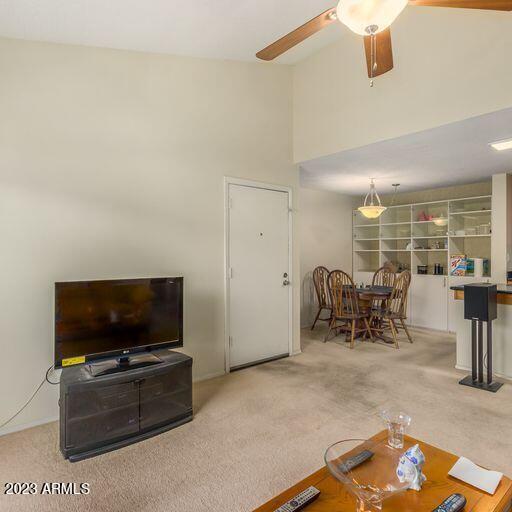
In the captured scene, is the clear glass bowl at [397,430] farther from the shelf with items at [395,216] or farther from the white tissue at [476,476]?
the shelf with items at [395,216]

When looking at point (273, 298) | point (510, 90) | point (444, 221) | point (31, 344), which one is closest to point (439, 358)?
point (273, 298)

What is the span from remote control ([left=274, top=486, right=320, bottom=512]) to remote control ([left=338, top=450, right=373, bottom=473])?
0.46ft

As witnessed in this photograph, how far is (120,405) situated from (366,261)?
232 inches

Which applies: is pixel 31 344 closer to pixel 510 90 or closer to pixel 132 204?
pixel 132 204

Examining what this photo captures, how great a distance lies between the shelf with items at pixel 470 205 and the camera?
5.60 metres

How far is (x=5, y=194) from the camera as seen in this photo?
2539 millimetres

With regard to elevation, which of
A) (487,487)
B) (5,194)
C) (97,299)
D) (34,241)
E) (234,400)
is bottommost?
(234,400)

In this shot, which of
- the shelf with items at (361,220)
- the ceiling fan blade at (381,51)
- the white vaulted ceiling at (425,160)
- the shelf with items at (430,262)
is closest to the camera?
the ceiling fan blade at (381,51)

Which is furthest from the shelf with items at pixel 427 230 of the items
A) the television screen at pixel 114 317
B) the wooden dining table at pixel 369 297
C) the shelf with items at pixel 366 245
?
the television screen at pixel 114 317

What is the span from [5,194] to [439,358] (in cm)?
465

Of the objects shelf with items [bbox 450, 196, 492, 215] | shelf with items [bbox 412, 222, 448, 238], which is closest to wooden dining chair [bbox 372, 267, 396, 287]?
shelf with items [bbox 412, 222, 448, 238]

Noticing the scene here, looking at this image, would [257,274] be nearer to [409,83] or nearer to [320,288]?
[320,288]

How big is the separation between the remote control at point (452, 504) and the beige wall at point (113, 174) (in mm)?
2565

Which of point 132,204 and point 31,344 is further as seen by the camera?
point 132,204
